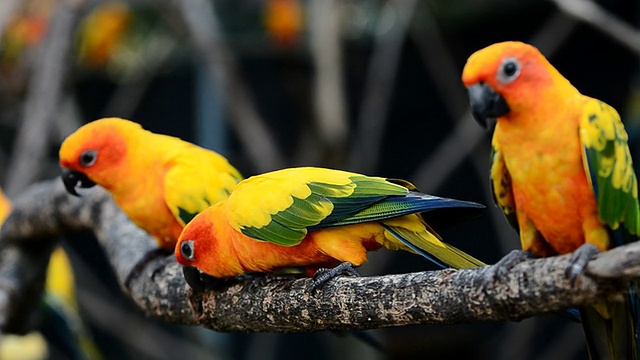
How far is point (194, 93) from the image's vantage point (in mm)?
7727

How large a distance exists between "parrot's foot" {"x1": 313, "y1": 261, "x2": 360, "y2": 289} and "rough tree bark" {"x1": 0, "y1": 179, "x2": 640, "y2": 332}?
A: 18mm

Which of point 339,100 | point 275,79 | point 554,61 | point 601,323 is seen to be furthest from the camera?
point 275,79

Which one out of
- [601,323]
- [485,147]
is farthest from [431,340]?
[601,323]

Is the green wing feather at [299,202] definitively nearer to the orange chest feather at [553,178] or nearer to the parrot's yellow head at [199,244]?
the parrot's yellow head at [199,244]

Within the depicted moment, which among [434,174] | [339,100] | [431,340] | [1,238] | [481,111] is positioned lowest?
[431,340]

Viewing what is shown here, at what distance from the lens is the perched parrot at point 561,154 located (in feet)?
6.50

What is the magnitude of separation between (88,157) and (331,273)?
1.17 metres

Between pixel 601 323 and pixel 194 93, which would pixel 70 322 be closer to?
pixel 601 323

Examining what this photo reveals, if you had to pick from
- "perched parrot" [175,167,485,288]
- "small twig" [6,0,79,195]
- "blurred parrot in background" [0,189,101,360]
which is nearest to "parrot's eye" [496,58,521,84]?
"perched parrot" [175,167,485,288]

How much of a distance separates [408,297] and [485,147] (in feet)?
15.4

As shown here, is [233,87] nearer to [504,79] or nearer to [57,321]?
[57,321]

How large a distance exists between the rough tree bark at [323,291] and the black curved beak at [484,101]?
40 centimetres

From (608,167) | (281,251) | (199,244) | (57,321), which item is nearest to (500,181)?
(608,167)

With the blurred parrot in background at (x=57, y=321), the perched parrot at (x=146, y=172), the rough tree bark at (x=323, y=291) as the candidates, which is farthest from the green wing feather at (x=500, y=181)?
the blurred parrot in background at (x=57, y=321)
